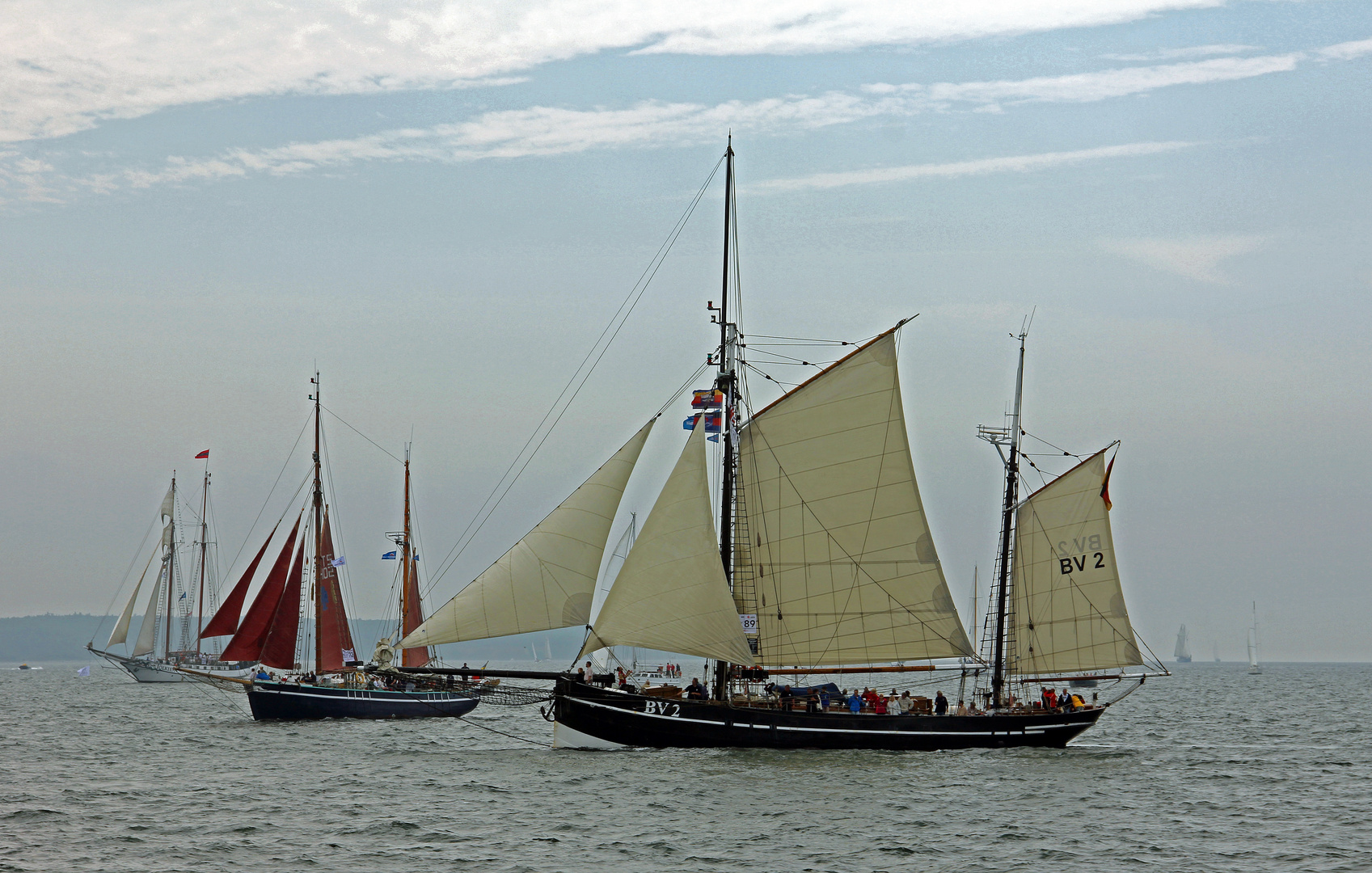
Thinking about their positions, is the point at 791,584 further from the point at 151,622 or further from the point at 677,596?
the point at 151,622

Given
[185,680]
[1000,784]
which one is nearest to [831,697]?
[1000,784]

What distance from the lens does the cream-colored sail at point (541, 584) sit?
38438 millimetres

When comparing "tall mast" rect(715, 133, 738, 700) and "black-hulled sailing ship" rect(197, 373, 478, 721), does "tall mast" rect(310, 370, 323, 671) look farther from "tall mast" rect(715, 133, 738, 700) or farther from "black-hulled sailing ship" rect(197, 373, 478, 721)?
"tall mast" rect(715, 133, 738, 700)

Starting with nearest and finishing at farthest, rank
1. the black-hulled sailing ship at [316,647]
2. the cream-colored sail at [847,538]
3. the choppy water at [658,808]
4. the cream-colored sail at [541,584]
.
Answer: the choppy water at [658,808]
the cream-colored sail at [541,584]
the cream-colored sail at [847,538]
the black-hulled sailing ship at [316,647]

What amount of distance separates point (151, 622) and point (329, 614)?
238 feet

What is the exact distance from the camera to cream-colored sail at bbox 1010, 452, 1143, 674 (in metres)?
45.5

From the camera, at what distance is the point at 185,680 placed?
130 meters

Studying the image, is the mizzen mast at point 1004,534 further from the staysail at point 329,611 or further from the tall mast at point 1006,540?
the staysail at point 329,611

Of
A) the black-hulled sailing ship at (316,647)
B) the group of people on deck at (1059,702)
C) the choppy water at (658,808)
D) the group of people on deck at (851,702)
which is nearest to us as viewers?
the choppy water at (658,808)

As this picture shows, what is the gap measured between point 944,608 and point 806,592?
4.53 metres

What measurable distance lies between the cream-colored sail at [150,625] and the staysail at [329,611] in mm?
69533

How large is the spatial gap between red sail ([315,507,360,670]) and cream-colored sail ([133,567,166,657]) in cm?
6949

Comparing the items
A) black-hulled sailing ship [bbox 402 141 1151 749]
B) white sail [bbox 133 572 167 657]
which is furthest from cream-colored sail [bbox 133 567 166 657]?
black-hulled sailing ship [bbox 402 141 1151 749]

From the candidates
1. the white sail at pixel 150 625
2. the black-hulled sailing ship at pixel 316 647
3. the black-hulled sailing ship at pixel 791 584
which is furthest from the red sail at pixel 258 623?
the white sail at pixel 150 625
